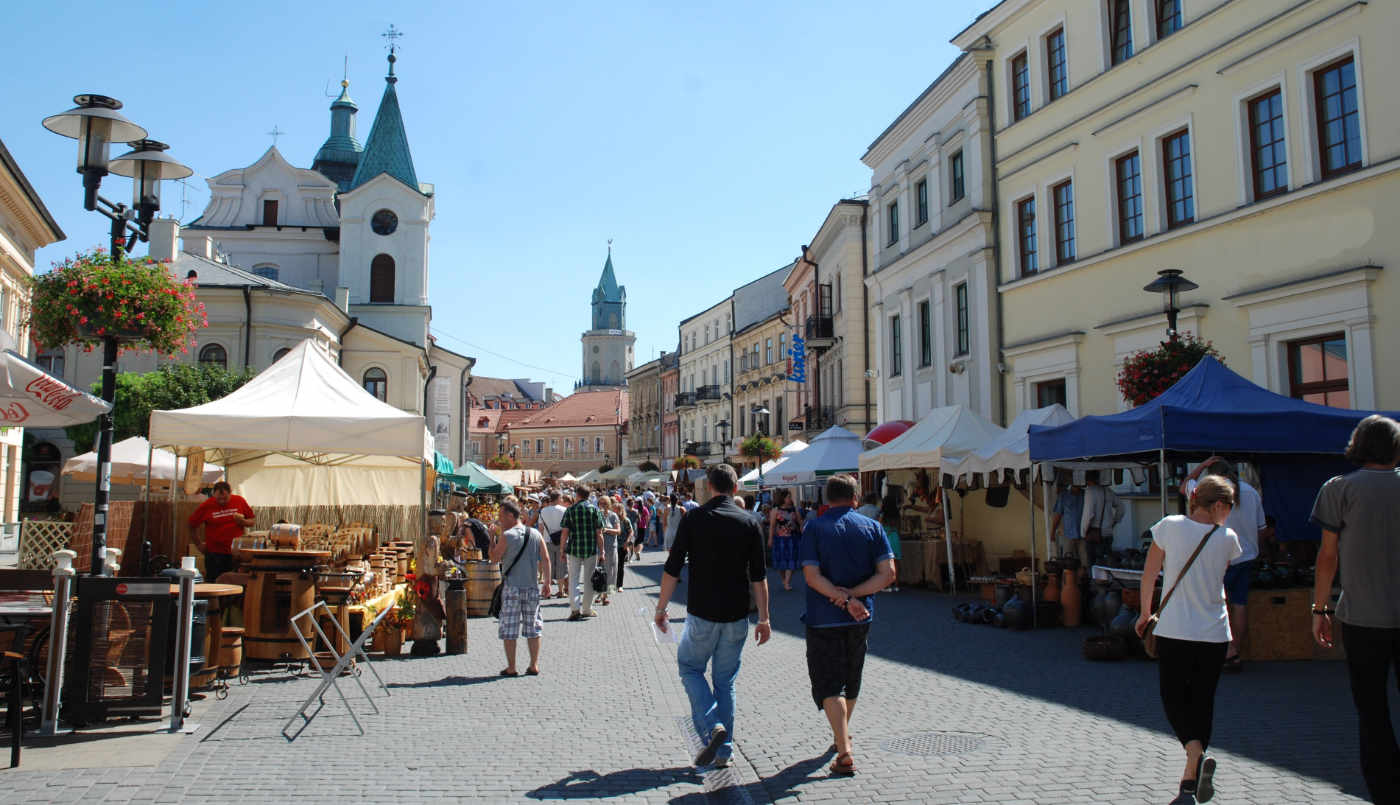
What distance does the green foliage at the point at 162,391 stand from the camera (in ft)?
110

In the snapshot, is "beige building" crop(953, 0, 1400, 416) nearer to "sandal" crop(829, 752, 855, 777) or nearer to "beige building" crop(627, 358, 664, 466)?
"sandal" crop(829, 752, 855, 777)

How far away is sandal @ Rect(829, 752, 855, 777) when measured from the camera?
6.17 metres

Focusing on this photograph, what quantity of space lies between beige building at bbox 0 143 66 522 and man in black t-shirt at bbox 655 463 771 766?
912 inches

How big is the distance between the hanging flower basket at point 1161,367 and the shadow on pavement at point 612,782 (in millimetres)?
10154

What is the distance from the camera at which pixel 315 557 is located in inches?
404

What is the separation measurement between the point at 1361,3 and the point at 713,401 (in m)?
55.2

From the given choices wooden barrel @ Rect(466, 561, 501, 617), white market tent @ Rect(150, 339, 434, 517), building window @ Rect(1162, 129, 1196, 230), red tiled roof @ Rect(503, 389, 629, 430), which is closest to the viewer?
white market tent @ Rect(150, 339, 434, 517)

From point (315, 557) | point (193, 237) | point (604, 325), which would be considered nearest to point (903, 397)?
point (315, 557)

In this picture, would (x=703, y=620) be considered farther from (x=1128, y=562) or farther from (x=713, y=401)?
(x=713, y=401)

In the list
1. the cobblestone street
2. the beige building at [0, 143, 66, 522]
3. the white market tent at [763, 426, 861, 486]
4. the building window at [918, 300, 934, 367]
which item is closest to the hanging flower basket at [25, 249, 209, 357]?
the cobblestone street

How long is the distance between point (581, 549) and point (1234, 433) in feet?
27.8

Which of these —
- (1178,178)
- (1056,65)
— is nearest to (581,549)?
(1178,178)

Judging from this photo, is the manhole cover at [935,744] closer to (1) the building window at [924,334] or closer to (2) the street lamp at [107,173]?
(2) the street lamp at [107,173]

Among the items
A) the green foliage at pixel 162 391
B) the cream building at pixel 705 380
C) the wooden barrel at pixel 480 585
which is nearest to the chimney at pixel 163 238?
the green foliage at pixel 162 391
